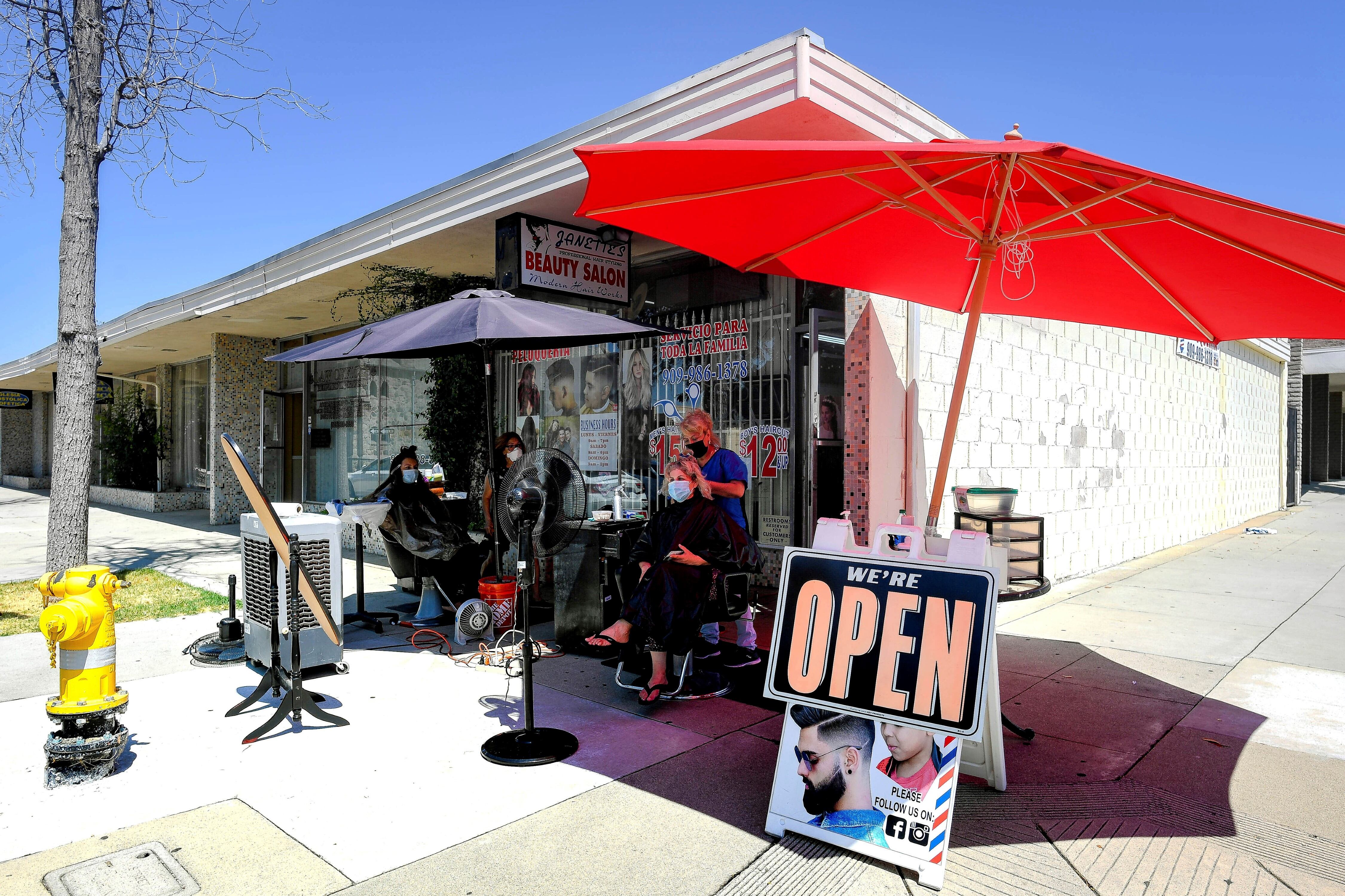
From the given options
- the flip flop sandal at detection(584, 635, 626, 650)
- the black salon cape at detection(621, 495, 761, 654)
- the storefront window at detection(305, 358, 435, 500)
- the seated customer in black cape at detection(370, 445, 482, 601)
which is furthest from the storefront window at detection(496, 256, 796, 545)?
the flip flop sandal at detection(584, 635, 626, 650)

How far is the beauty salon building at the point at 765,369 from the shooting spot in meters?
5.64

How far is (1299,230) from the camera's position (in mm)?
Answer: 2912

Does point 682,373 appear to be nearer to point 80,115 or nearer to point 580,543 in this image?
point 580,543

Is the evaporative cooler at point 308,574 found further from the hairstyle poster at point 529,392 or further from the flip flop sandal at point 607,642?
the hairstyle poster at point 529,392

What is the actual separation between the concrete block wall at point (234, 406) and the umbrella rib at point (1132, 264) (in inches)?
529

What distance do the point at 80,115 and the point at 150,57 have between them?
88 cm

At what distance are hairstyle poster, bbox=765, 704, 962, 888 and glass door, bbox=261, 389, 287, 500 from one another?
1343 centimetres

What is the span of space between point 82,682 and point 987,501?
572 centimetres

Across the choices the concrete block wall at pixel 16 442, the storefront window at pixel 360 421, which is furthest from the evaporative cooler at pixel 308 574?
the concrete block wall at pixel 16 442

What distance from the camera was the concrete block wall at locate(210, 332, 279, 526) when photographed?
44.9ft

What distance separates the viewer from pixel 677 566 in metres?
4.55

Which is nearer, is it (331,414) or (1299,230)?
(1299,230)

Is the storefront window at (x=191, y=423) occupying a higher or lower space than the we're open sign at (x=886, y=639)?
higher

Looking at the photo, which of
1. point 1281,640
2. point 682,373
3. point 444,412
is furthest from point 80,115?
point 1281,640
